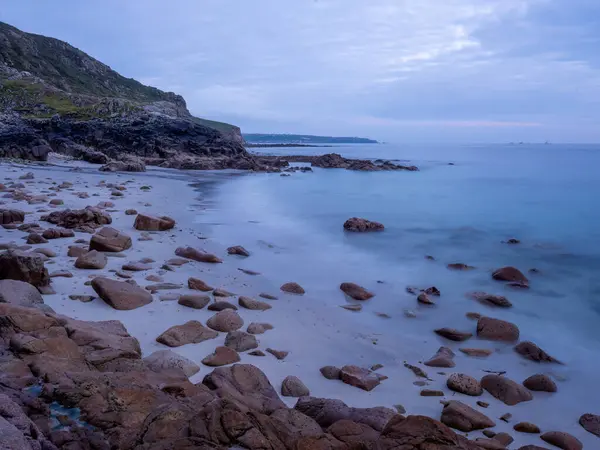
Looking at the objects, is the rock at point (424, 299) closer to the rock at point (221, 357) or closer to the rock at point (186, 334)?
the rock at point (186, 334)

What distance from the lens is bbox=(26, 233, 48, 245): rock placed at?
811cm

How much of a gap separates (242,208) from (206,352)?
41.2 ft

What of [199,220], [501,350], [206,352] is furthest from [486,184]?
[206,352]

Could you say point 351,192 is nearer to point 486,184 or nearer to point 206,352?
point 486,184

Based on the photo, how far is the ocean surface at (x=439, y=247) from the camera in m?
7.52

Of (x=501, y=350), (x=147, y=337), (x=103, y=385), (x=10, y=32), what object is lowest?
(x=501, y=350)

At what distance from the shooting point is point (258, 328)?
555 cm

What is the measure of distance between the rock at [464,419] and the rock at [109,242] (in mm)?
6095

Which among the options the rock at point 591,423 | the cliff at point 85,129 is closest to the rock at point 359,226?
the rock at point 591,423

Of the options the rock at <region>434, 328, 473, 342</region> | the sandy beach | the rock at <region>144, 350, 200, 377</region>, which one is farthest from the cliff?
the rock at <region>434, 328, 473, 342</region>

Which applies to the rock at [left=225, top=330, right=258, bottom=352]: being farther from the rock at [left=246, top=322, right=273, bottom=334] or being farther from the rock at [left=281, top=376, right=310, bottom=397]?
the rock at [left=281, top=376, right=310, bottom=397]

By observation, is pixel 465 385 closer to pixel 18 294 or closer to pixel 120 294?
pixel 120 294

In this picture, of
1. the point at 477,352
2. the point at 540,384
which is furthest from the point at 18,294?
the point at 540,384

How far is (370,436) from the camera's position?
3.12 m
